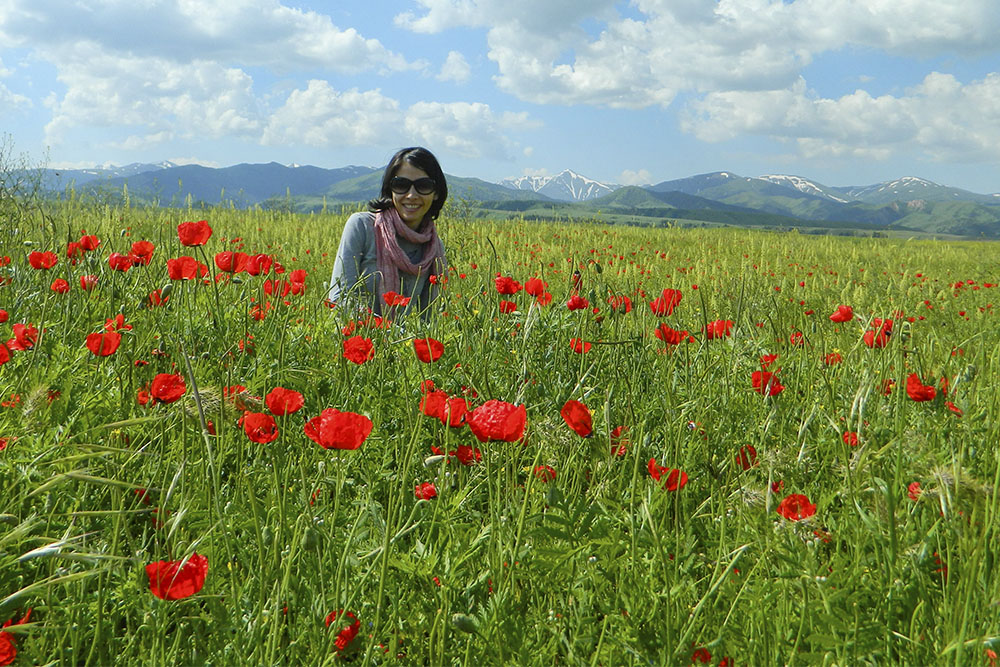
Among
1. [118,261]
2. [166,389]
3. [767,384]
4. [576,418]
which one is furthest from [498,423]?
[118,261]

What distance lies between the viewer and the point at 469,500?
62.5 inches

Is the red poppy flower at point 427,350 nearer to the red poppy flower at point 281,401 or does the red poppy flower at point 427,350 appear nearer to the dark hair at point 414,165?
the red poppy flower at point 281,401

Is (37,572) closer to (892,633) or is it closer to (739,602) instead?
(739,602)

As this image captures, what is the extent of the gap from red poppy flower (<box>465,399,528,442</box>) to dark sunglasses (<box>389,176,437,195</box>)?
3.24 metres

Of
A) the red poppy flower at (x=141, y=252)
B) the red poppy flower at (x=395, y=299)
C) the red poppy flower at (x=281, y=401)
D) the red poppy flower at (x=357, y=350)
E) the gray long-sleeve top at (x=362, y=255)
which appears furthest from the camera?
the gray long-sleeve top at (x=362, y=255)

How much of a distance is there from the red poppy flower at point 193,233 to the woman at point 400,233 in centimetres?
184

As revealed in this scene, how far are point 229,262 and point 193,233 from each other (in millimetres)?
165

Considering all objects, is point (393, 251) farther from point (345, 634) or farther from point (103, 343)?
point (345, 634)

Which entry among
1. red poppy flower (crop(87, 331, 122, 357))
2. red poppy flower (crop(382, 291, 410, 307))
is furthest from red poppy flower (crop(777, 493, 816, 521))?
red poppy flower (crop(382, 291, 410, 307))

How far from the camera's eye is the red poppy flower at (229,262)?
6.90 feet

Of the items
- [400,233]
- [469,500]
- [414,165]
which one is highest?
[414,165]

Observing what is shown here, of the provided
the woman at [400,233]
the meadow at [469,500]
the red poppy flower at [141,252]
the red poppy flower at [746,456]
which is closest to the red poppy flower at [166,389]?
the meadow at [469,500]

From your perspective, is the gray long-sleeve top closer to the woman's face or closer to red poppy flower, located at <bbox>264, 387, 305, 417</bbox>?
the woman's face

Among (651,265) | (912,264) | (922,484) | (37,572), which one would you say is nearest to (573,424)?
(922,484)
